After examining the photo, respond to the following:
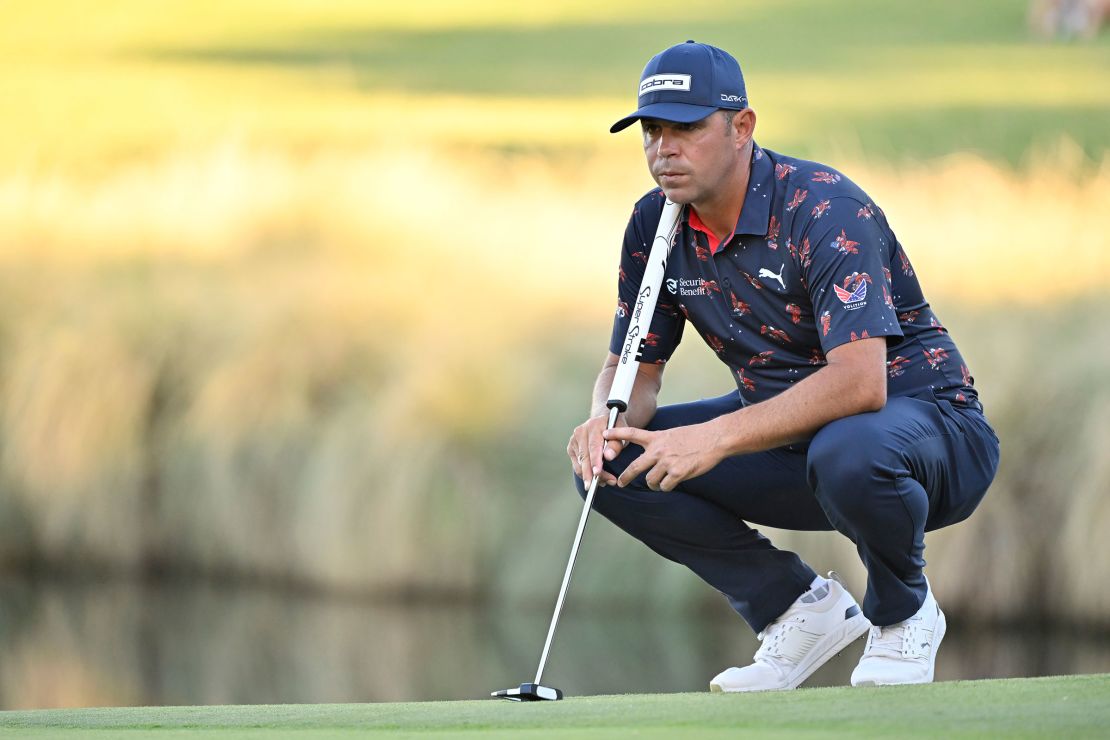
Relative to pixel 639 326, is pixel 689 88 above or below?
above

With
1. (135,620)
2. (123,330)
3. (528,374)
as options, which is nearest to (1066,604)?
(528,374)

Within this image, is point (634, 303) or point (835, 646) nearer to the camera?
point (835, 646)

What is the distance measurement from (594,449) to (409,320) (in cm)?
292

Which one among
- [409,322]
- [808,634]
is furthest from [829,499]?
[409,322]

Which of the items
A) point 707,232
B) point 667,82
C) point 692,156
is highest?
point 667,82

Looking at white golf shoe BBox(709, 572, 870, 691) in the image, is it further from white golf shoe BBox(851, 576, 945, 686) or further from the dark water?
the dark water

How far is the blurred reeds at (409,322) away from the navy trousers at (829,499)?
6.27 feet

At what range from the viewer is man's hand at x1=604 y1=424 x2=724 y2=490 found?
2439 millimetres

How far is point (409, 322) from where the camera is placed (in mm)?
5520

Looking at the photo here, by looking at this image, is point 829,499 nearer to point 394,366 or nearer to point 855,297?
point 855,297

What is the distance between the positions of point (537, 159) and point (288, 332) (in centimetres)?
143

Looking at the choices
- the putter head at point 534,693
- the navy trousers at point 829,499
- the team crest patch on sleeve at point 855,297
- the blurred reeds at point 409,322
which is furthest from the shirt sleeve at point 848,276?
the blurred reeds at point 409,322

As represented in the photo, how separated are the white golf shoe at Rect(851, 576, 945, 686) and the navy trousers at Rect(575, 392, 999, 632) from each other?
19mm

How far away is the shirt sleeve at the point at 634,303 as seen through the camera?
2.76 meters
